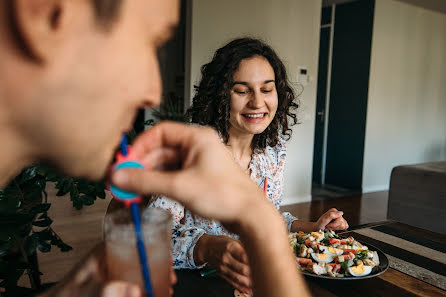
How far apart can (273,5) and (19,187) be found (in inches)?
145

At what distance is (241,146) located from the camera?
1780mm

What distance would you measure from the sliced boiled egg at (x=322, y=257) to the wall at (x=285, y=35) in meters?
2.98

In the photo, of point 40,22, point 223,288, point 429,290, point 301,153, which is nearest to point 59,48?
point 40,22

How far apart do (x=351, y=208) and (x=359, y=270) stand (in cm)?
398

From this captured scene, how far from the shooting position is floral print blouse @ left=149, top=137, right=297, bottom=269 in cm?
111

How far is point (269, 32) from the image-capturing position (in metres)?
4.32

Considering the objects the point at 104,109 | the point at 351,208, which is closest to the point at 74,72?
the point at 104,109

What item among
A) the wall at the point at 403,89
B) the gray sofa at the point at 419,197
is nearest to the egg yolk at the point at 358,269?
the gray sofa at the point at 419,197

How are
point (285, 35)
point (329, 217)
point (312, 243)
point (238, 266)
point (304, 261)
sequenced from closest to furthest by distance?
point (238, 266) → point (304, 261) → point (312, 243) → point (329, 217) → point (285, 35)

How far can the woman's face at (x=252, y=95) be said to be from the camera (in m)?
1.66

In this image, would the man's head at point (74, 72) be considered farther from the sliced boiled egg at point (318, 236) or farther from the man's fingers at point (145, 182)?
the sliced boiled egg at point (318, 236)

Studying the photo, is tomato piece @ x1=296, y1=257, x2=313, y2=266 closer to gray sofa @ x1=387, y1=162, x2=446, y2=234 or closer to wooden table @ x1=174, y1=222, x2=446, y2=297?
wooden table @ x1=174, y1=222, x2=446, y2=297

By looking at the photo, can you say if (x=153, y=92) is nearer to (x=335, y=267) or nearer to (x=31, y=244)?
(x=335, y=267)

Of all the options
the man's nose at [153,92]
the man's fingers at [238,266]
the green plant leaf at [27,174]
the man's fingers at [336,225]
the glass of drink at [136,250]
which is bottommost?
the man's fingers at [336,225]
